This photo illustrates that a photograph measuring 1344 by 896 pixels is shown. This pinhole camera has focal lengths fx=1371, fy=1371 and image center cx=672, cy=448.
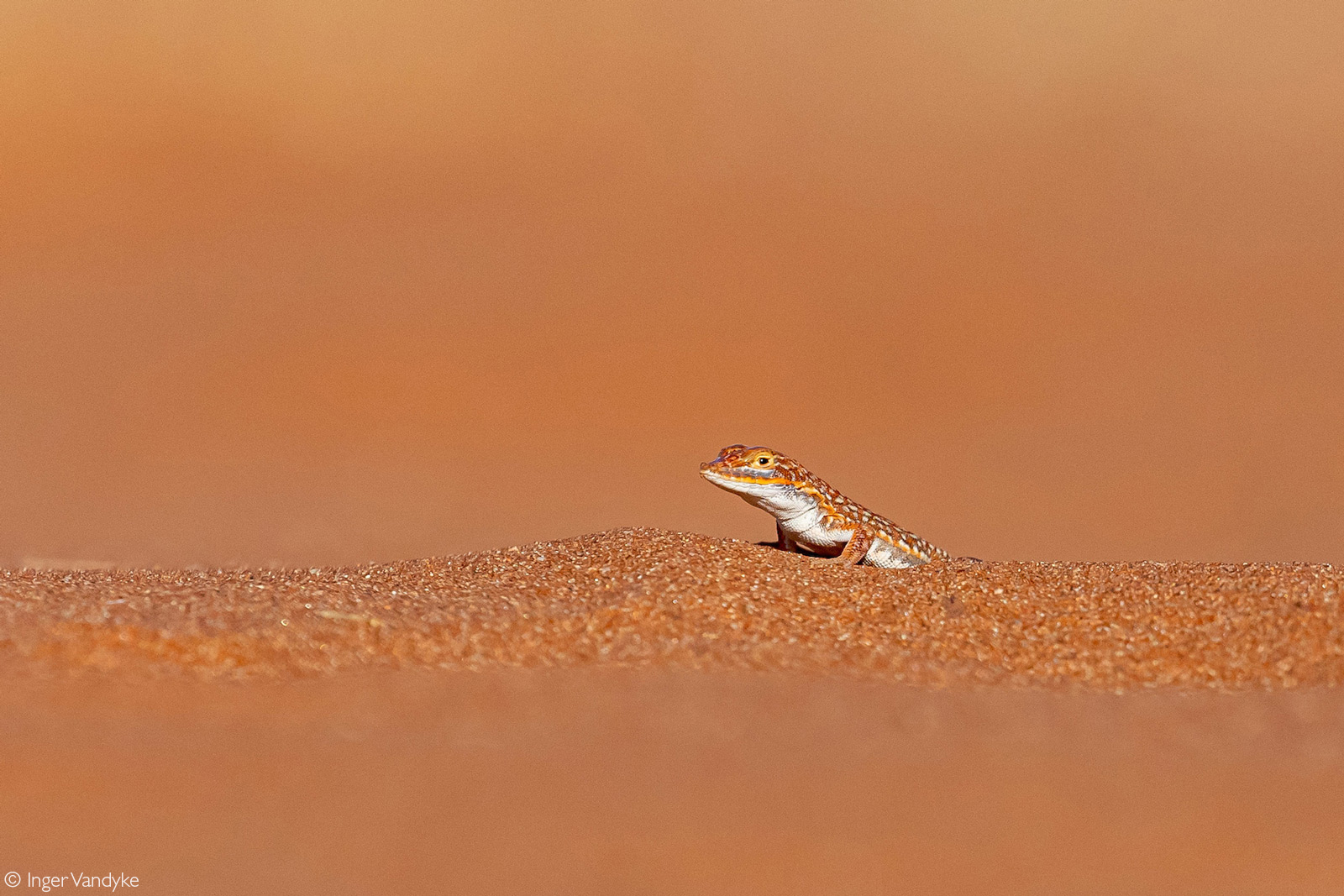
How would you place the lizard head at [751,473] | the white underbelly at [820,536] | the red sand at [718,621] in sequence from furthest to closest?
the white underbelly at [820,536], the lizard head at [751,473], the red sand at [718,621]

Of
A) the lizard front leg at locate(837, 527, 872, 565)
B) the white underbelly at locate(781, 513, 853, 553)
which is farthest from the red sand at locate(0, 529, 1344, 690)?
the white underbelly at locate(781, 513, 853, 553)

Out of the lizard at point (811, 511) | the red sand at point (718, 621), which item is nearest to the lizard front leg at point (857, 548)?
the lizard at point (811, 511)

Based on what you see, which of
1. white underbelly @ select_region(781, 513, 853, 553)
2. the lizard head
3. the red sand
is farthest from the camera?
white underbelly @ select_region(781, 513, 853, 553)

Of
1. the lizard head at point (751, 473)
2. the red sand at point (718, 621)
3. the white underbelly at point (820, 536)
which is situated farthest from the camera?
the white underbelly at point (820, 536)

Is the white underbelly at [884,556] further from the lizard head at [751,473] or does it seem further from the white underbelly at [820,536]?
the lizard head at [751,473]

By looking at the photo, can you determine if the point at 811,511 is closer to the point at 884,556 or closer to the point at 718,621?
the point at 884,556

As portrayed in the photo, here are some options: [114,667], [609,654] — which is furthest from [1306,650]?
[114,667]

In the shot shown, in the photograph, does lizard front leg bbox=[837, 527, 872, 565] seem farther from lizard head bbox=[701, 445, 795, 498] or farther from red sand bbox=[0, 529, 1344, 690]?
lizard head bbox=[701, 445, 795, 498]

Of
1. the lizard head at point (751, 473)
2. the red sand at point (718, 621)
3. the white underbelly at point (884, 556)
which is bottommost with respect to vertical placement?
the red sand at point (718, 621)
